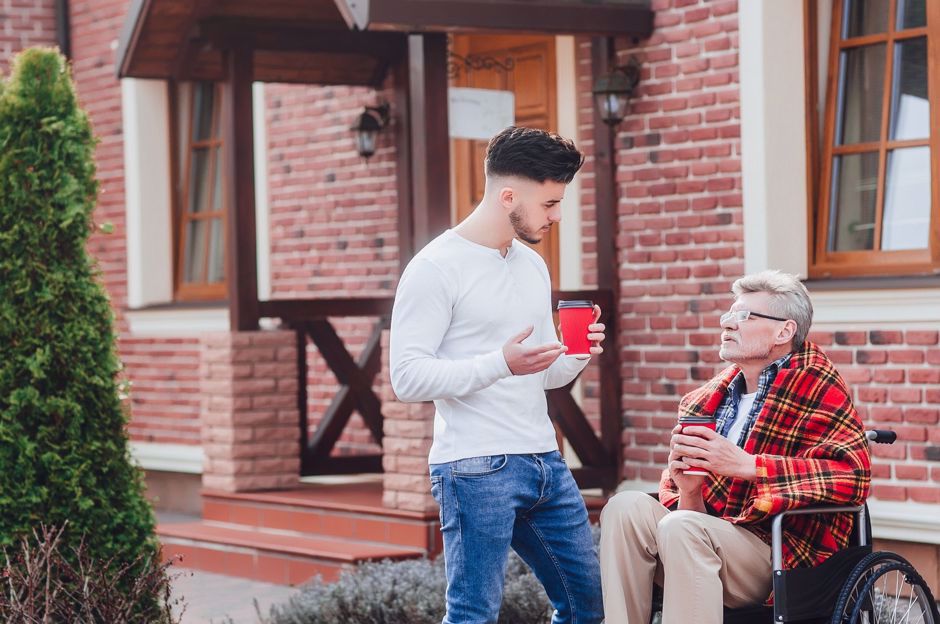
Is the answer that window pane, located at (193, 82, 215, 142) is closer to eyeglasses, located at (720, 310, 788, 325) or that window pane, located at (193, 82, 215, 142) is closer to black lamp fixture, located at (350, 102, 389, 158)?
black lamp fixture, located at (350, 102, 389, 158)

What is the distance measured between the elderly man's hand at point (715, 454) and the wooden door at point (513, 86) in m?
4.08

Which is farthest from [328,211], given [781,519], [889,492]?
[781,519]

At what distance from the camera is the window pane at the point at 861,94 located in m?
6.87

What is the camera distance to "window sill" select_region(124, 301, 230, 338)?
33.8ft

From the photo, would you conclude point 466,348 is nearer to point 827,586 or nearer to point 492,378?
point 492,378

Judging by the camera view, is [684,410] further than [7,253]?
No

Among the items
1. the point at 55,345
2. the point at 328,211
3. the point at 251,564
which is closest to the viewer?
the point at 55,345

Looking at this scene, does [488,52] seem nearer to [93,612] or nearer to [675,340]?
[675,340]

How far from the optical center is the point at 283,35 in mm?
8570

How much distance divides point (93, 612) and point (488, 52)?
4.52m

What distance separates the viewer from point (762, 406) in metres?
4.38

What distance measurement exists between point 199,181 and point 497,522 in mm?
7531

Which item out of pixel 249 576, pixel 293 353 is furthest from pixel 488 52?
pixel 249 576

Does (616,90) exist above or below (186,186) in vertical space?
above
